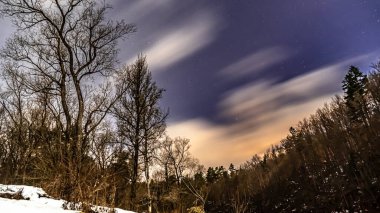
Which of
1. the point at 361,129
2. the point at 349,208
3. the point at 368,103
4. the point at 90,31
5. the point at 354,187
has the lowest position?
the point at 349,208

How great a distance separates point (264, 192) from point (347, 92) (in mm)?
33958

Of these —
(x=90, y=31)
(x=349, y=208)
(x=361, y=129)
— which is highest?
(x=361, y=129)

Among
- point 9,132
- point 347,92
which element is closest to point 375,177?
point 347,92

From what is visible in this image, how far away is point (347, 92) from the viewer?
6944 cm

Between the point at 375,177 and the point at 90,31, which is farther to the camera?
the point at 375,177

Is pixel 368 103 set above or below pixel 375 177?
above

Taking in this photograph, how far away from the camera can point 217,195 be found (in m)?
104

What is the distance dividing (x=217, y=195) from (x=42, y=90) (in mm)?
95894

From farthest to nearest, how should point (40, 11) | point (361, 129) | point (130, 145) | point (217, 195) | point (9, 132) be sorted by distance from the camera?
point (217, 195), point (361, 129), point (9, 132), point (130, 145), point (40, 11)

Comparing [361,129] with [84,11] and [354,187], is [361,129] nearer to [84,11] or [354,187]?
[354,187]

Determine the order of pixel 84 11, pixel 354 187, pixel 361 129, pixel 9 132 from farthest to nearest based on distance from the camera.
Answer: pixel 361 129, pixel 354 187, pixel 9 132, pixel 84 11

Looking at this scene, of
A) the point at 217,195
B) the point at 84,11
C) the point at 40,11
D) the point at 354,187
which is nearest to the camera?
the point at 40,11

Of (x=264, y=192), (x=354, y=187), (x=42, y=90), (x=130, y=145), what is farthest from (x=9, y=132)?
(x=264, y=192)

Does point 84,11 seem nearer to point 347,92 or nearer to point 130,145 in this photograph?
point 130,145
